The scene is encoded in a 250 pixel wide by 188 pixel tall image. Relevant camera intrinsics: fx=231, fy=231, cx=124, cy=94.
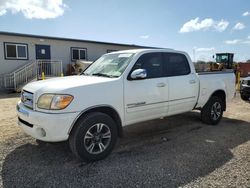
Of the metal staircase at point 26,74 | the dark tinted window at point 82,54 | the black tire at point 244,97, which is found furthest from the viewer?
the dark tinted window at point 82,54

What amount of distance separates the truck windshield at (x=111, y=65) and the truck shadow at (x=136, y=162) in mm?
1493

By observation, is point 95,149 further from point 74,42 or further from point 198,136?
point 74,42

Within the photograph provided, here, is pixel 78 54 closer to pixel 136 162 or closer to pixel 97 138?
pixel 97 138

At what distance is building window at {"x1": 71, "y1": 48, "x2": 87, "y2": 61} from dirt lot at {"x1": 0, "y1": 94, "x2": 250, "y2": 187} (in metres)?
13.4

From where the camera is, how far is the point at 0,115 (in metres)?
7.36

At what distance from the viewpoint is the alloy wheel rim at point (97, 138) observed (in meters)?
3.84

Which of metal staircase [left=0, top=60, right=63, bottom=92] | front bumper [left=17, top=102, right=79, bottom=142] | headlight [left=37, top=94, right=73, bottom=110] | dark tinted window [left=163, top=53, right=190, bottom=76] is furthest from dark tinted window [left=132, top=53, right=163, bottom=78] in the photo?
metal staircase [left=0, top=60, right=63, bottom=92]

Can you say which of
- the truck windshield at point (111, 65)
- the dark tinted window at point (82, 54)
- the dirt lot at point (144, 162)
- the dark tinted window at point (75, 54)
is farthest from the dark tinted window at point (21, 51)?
the truck windshield at point (111, 65)

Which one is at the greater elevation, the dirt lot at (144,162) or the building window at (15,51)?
the building window at (15,51)

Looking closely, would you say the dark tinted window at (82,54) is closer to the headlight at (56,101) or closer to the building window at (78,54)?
the building window at (78,54)

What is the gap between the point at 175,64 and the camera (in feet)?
17.4

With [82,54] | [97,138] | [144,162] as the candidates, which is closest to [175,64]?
[144,162]

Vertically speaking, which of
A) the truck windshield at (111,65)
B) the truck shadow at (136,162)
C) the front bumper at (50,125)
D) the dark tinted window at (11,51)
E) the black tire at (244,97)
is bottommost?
the truck shadow at (136,162)

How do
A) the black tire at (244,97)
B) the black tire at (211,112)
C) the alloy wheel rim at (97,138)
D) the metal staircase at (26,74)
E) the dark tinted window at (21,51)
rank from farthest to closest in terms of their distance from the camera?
the dark tinted window at (21,51) < the metal staircase at (26,74) < the black tire at (244,97) < the black tire at (211,112) < the alloy wheel rim at (97,138)
